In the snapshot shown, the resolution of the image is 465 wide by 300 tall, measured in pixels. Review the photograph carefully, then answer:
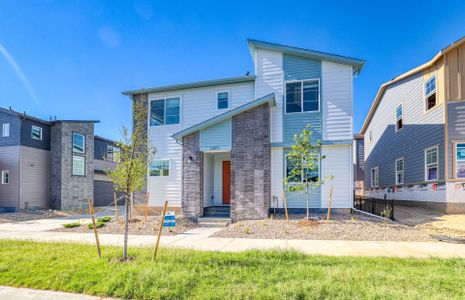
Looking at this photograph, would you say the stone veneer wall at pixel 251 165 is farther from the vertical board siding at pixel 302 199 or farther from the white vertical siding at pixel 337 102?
the white vertical siding at pixel 337 102

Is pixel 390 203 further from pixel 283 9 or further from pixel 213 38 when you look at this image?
pixel 213 38

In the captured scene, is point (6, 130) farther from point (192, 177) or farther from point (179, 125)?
point (192, 177)

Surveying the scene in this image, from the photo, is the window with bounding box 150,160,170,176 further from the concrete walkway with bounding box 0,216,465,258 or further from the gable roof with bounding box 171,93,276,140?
the concrete walkway with bounding box 0,216,465,258

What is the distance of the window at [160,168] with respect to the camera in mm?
13164

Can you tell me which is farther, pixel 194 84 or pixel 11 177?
pixel 11 177

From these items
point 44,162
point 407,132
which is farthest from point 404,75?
point 44,162

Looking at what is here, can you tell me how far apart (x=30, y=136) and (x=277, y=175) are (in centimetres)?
1732

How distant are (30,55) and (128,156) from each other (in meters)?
14.3

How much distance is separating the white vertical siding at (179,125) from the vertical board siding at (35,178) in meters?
→ 10.2

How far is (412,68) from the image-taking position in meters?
14.5

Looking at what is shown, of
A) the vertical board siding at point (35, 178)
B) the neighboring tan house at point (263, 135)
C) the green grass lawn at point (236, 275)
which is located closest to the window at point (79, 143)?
the vertical board siding at point (35, 178)

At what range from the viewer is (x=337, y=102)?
11375 mm

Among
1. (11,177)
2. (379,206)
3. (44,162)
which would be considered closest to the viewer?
(379,206)

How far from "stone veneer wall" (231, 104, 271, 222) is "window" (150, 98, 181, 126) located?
13.1 ft
